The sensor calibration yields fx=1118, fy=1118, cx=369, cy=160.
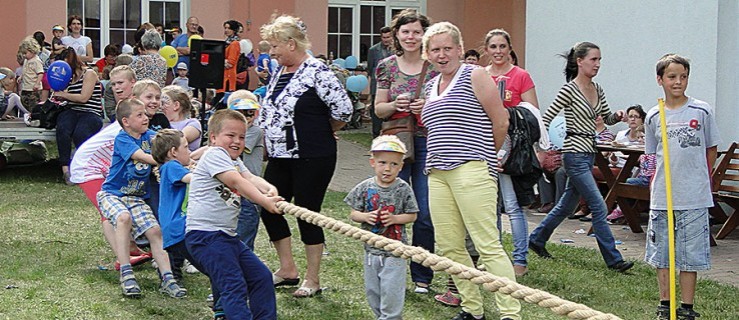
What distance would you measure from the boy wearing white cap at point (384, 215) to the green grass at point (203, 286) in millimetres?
747

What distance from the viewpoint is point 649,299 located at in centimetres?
770

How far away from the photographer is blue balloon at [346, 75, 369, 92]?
1956cm

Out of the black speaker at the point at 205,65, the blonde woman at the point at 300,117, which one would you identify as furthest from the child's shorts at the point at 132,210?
the black speaker at the point at 205,65

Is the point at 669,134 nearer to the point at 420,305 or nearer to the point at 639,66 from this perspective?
the point at 420,305

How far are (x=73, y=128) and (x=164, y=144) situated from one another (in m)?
8.00

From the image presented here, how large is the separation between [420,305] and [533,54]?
7696 mm


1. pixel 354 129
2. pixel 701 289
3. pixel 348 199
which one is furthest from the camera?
pixel 354 129

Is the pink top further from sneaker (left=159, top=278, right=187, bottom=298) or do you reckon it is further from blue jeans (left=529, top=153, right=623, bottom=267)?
sneaker (left=159, top=278, right=187, bottom=298)

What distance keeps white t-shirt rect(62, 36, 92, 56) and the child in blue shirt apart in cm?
1307

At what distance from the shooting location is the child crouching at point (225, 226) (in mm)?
5887

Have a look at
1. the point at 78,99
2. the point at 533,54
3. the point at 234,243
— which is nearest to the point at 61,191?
the point at 78,99

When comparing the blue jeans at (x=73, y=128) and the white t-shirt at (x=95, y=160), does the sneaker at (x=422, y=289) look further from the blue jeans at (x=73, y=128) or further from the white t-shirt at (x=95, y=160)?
the blue jeans at (x=73, y=128)

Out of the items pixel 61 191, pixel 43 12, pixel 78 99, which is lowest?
pixel 61 191

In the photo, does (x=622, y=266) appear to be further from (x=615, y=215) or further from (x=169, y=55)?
(x=169, y=55)
